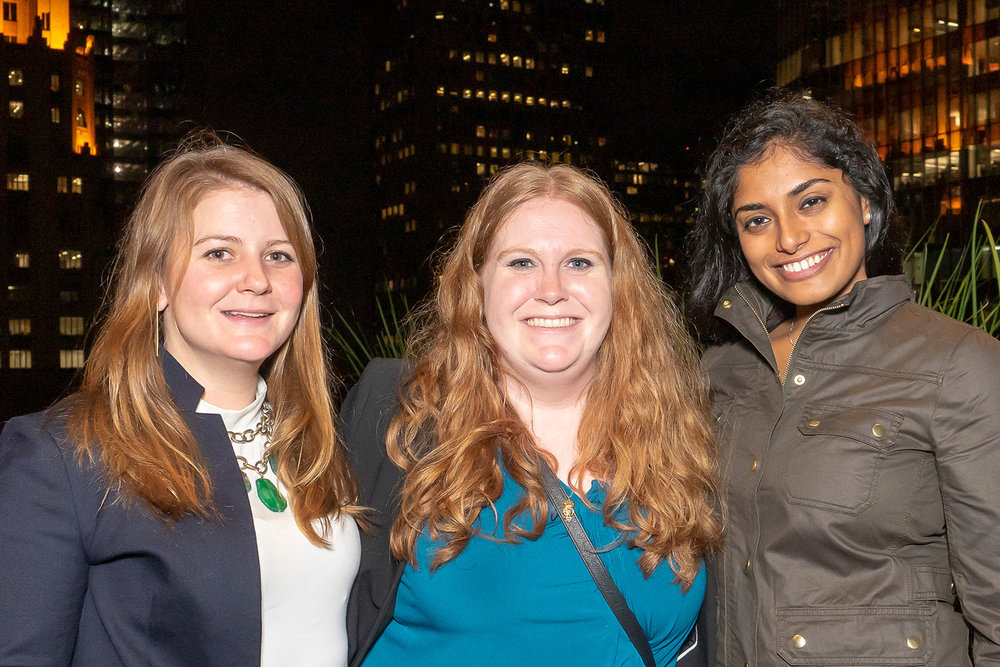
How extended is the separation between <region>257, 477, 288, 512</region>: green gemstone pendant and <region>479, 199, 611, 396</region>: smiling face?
66 cm

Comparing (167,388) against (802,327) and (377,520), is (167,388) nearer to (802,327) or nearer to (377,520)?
(377,520)

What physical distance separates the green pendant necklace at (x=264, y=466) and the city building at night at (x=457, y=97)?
59.8 meters

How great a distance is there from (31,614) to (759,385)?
1735 millimetres

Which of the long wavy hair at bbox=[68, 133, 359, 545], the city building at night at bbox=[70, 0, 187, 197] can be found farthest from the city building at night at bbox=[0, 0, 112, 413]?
the long wavy hair at bbox=[68, 133, 359, 545]

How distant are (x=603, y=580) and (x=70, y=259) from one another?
144 feet

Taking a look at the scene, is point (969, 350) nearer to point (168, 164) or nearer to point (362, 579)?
point (362, 579)

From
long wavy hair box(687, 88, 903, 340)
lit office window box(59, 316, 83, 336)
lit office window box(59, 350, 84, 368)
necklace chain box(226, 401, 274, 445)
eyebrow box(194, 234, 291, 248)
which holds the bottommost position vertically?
lit office window box(59, 350, 84, 368)

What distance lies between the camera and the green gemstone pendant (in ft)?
5.75

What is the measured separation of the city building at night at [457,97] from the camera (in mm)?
63000

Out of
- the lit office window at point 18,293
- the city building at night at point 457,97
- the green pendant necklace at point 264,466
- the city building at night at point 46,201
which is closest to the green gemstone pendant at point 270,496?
the green pendant necklace at point 264,466

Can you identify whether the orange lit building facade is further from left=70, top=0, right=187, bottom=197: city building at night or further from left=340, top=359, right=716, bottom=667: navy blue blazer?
left=340, top=359, right=716, bottom=667: navy blue blazer

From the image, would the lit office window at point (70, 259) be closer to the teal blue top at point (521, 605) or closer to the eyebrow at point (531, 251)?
the eyebrow at point (531, 251)

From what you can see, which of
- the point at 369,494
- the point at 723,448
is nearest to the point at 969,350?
the point at 723,448

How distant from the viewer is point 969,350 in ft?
5.58
